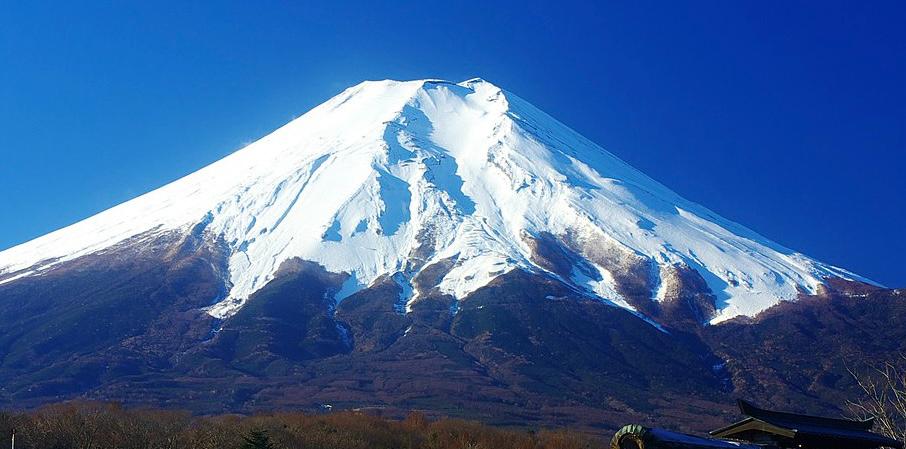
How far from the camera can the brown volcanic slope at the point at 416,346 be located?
82812 millimetres

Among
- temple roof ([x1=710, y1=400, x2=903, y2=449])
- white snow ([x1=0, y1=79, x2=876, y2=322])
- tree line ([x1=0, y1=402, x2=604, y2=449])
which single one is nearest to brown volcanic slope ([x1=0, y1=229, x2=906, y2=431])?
white snow ([x1=0, y1=79, x2=876, y2=322])

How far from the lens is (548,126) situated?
195 meters

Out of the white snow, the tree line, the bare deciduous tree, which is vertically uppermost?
the white snow

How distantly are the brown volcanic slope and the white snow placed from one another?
4.75 m

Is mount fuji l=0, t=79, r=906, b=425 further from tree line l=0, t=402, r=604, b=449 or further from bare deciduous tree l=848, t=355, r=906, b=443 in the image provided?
bare deciduous tree l=848, t=355, r=906, b=443

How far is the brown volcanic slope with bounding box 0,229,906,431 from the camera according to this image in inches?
3260

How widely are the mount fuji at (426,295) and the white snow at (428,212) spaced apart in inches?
19.2

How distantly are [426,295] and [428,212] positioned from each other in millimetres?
29853

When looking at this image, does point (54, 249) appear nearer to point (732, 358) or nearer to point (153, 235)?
point (153, 235)

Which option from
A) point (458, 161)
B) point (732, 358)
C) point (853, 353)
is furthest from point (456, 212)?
point (853, 353)

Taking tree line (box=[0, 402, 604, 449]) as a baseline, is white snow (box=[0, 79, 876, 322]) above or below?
above

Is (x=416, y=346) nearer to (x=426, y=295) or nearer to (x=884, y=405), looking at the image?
(x=426, y=295)

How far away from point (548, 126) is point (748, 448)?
18329cm

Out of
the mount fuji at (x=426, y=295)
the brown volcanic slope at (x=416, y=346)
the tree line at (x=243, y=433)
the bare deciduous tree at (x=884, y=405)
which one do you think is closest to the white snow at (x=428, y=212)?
the mount fuji at (x=426, y=295)
